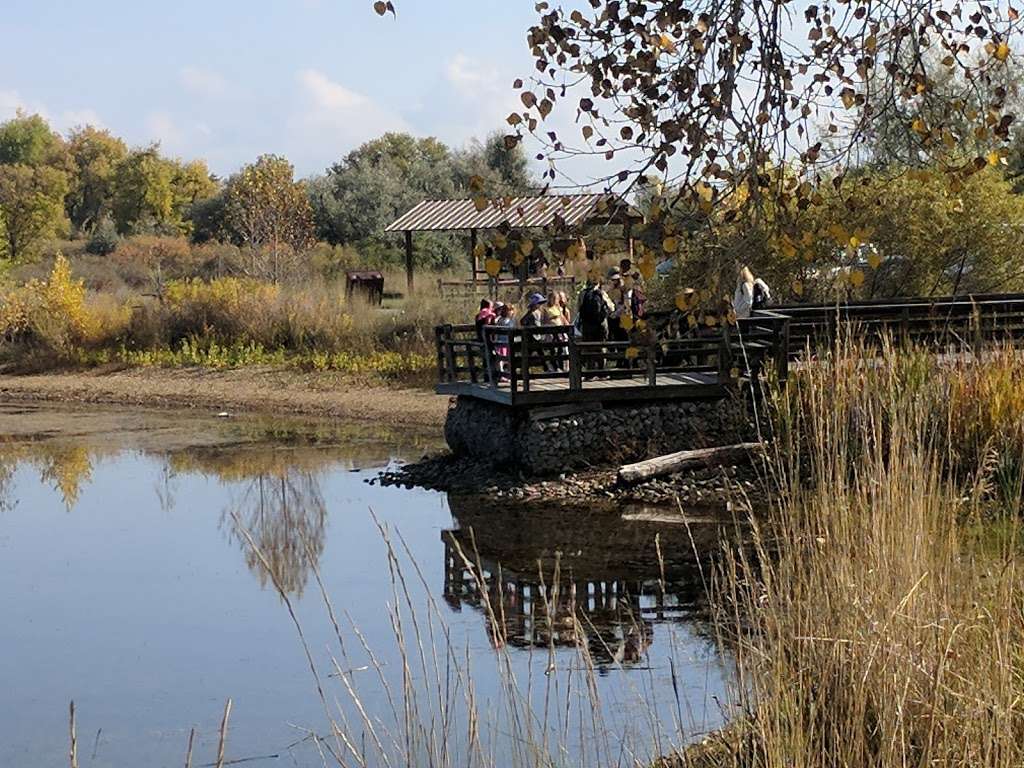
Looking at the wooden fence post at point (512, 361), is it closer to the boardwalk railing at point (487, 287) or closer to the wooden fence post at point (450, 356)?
the wooden fence post at point (450, 356)

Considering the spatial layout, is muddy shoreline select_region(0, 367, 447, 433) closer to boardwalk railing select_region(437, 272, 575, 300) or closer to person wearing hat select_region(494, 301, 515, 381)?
person wearing hat select_region(494, 301, 515, 381)

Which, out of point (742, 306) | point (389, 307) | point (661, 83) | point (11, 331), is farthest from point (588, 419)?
point (11, 331)

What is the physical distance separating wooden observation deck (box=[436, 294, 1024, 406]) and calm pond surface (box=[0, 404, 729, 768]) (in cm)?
165

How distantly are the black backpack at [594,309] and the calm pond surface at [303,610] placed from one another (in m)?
2.82

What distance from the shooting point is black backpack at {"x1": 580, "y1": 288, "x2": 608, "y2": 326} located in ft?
61.8

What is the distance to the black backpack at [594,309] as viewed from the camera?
18.8 m

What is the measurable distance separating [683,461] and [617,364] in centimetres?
247

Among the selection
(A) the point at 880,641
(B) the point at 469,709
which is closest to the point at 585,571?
(A) the point at 880,641

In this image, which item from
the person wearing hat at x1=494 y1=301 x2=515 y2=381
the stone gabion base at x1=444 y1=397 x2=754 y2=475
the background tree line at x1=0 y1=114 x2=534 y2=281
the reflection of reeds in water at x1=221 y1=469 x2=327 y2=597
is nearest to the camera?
the reflection of reeds in water at x1=221 y1=469 x2=327 y2=597

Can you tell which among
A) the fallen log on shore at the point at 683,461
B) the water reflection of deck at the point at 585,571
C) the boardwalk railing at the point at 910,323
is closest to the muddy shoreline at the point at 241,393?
the fallen log on shore at the point at 683,461

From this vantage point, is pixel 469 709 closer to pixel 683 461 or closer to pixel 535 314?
pixel 683 461

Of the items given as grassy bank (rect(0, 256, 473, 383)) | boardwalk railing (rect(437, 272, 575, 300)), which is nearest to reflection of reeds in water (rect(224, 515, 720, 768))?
grassy bank (rect(0, 256, 473, 383))

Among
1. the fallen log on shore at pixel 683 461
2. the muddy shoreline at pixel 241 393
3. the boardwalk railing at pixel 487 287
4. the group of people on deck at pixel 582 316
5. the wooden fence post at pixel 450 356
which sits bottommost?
the fallen log on shore at pixel 683 461

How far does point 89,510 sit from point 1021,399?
1028 centimetres
